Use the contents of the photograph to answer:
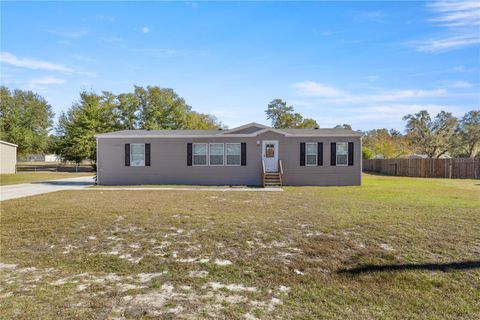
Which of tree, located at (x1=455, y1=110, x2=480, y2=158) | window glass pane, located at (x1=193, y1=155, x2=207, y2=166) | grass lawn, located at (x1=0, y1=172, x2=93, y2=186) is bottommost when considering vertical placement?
grass lawn, located at (x1=0, y1=172, x2=93, y2=186)

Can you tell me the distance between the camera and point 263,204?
8.77 metres

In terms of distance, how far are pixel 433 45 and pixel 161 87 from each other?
2959cm

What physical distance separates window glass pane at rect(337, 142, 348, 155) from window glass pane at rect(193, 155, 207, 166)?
716 cm

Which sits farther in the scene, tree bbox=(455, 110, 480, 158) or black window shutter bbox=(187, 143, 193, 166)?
tree bbox=(455, 110, 480, 158)

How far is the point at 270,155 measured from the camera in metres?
15.2

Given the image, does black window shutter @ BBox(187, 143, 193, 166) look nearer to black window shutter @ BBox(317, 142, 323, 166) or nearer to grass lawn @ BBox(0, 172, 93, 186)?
black window shutter @ BBox(317, 142, 323, 166)

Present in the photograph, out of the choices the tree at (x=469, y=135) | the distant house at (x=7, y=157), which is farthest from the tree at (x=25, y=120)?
the tree at (x=469, y=135)

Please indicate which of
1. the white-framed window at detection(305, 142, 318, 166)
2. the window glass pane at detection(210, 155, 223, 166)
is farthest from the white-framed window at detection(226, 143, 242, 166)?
the white-framed window at detection(305, 142, 318, 166)

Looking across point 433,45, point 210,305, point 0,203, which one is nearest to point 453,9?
point 433,45

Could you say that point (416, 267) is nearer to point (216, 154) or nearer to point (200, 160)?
point (216, 154)

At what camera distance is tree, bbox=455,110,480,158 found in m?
33.5

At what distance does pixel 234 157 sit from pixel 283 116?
23984mm

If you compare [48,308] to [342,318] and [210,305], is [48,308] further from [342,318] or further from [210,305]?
[342,318]

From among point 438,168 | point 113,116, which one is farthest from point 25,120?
point 438,168
